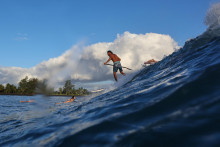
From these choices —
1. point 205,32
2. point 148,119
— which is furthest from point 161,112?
point 205,32

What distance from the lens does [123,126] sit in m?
2.40

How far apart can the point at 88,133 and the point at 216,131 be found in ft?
5.46

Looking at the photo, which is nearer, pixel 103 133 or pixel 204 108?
pixel 204 108

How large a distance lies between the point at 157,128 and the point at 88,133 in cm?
108

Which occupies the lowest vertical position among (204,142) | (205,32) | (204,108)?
(204,142)

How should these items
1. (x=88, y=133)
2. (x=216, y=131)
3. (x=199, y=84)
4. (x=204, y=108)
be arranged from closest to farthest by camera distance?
(x=216, y=131) → (x=204, y=108) → (x=88, y=133) → (x=199, y=84)

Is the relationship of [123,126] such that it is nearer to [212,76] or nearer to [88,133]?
[88,133]

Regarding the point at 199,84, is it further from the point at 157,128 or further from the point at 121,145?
the point at 121,145

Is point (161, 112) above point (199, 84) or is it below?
below

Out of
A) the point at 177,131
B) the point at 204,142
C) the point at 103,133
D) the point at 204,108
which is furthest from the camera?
the point at 103,133

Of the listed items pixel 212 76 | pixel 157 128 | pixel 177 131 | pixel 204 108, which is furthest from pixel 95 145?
pixel 212 76

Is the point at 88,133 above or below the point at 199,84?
below

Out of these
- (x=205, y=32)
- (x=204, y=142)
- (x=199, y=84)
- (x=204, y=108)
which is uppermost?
(x=205, y=32)

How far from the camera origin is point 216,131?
5.06ft
